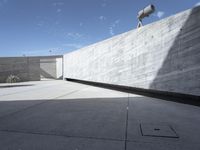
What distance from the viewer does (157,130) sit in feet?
8.99

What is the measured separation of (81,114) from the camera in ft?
12.5

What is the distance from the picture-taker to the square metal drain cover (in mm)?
2532

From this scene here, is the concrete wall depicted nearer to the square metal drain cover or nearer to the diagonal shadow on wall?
the diagonal shadow on wall

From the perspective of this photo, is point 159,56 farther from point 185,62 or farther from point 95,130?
point 95,130

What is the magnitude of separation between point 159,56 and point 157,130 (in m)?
3.77

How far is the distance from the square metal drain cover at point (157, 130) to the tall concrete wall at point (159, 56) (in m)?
2.35

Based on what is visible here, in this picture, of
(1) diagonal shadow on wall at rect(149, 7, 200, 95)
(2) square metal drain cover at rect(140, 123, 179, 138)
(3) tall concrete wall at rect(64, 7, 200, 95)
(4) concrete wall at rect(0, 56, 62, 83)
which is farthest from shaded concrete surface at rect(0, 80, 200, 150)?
(4) concrete wall at rect(0, 56, 62, 83)

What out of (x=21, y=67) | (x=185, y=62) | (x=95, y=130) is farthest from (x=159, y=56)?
(x=21, y=67)

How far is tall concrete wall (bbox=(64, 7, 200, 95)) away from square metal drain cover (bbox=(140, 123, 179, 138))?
7.70 ft

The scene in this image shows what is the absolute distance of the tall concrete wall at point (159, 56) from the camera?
473 centimetres

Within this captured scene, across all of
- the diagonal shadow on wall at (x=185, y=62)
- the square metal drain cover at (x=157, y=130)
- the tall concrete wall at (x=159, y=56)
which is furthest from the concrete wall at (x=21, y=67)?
the square metal drain cover at (x=157, y=130)

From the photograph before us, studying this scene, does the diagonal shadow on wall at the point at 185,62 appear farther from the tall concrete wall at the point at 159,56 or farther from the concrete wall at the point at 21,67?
the concrete wall at the point at 21,67

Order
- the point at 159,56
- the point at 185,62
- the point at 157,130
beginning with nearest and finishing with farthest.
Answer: the point at 157,130 < the point at 185,62 < the point at 159,56

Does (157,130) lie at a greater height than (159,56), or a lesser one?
lesser
